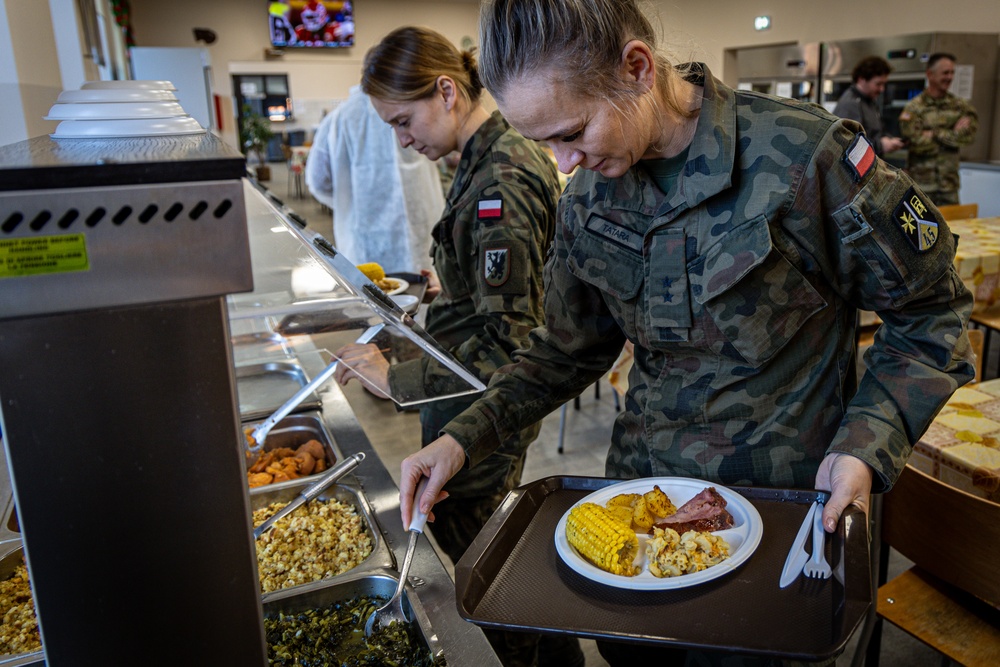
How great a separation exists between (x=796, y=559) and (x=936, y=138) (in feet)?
18.4

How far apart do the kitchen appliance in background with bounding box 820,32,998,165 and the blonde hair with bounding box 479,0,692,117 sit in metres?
6.24

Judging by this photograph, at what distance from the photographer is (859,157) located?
1019 mm

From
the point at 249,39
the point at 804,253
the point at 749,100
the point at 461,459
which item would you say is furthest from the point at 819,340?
A: the point at 249,39

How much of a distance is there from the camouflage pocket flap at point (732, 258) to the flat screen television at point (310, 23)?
13261 millimetres

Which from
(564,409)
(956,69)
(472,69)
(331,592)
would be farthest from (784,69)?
(331,592)

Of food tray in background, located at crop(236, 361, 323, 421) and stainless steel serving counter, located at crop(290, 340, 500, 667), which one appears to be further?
food tray in background, located at crop(236, 361, 323, 421)

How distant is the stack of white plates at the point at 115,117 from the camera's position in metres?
0.72

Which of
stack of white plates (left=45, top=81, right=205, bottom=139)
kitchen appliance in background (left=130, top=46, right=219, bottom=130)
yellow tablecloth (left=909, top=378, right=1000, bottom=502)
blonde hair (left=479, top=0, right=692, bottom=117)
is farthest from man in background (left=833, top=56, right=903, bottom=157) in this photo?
kitchen appliance in background (left=130, top=46, right=219, bottom=130)

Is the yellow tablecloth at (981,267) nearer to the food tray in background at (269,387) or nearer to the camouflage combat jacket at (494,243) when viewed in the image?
the camouflage combat jacket at (494,243)

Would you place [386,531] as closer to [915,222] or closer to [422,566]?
[422,566]

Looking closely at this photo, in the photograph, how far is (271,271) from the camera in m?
1.26

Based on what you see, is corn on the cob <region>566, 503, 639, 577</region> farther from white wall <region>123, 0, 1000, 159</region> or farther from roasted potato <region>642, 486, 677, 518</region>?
white wall <region>123, 0, 1000, 159</region>

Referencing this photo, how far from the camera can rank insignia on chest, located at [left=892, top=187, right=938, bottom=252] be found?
3.30 feet

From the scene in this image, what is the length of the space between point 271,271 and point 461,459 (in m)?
0.44
